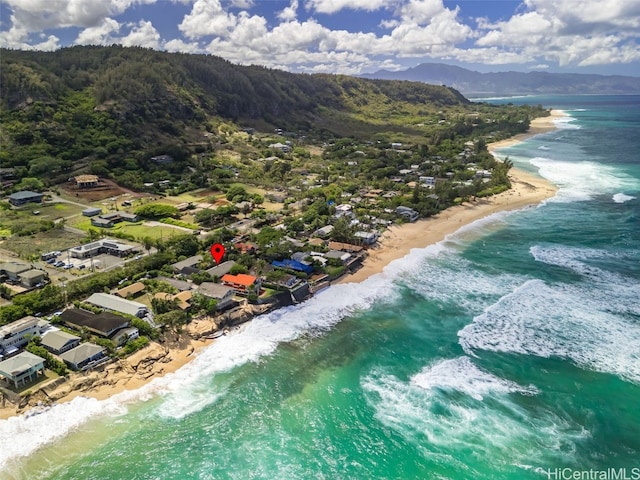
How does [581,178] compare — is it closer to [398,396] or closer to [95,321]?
[398,396]

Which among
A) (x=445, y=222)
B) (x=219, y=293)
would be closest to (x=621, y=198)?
(x=445, y=222)

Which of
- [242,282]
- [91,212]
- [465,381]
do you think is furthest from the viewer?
[91,212]

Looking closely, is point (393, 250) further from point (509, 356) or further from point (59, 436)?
point (59, 436)

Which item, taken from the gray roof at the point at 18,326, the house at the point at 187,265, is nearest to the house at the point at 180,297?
the house at the point at 187,265

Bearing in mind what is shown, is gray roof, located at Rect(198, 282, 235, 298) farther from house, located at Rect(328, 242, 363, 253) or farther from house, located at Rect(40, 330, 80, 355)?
house, located at Rect(328, 242, 363, 253)

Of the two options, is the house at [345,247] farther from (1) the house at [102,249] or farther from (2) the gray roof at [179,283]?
(1) the house at [102,249]
